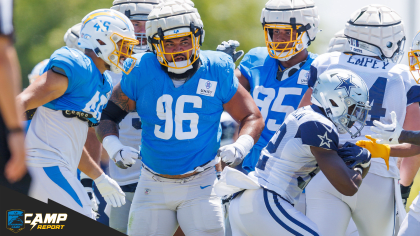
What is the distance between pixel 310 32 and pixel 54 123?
7.75 ft

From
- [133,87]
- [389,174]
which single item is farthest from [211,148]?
[389,174]

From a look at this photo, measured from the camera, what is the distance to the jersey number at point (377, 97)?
150 inches

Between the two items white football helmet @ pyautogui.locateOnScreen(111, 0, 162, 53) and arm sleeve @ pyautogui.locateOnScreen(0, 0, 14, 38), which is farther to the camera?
white football helmet @ pyautogui.locateOnScreen(111, 0, 162, 53)

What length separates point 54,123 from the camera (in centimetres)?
340

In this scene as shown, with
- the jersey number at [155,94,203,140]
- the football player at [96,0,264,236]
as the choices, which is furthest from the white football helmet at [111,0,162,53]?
the jersey number at [155,94,203,140]

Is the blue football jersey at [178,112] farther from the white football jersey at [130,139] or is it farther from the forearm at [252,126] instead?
the white football jersey at [130,139]

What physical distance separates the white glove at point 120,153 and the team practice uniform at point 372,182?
1216 millimetres

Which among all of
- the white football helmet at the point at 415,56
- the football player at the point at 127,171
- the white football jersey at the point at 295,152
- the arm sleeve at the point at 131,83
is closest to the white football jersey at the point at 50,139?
the arm sleeve at the point at 131,83

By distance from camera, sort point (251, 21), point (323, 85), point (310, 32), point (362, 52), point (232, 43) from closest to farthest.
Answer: point (323, 85) < point (362, 52) < point (310, 32) < point (232, 43) < point (251, 21)

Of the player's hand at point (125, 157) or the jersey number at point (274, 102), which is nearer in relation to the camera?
the player's hand at point (125, 157)

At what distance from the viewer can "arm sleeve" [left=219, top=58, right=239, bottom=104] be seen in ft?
12.4

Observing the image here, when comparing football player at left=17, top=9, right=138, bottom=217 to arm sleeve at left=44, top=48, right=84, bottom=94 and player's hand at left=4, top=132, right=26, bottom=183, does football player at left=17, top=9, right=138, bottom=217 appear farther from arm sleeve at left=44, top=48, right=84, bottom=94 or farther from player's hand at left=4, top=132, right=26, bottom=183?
player's hand at left=4, top=132, right=26, bottom=183

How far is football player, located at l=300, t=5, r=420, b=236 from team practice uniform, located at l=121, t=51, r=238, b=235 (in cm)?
70

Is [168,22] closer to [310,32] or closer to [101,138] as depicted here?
[101,138]
